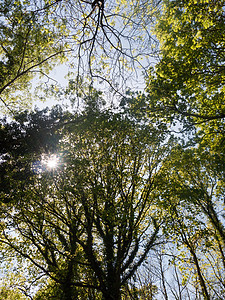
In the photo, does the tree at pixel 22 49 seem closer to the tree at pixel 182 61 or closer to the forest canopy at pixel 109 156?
the forest canopy at pixel 109 156

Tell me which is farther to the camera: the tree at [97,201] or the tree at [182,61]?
the tree at [97,201]

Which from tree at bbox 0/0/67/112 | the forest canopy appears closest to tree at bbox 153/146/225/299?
the forest canopy

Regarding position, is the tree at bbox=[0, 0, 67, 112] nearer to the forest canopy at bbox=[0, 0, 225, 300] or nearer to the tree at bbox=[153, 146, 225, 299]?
the forest canopy at bbox=[0, 0, 225, 300]

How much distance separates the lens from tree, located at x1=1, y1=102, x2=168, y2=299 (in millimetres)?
8562

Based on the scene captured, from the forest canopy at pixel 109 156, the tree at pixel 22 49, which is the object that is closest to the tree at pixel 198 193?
the forest canopy at pixel 109 156

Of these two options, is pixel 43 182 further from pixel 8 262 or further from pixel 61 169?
pixel 8 262

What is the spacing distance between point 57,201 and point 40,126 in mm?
4751

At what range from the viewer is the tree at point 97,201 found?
8.56m

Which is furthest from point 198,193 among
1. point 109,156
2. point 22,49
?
point 22,49

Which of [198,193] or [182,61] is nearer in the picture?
[182,61]

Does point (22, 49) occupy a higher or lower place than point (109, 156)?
higher

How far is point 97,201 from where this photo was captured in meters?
9.45

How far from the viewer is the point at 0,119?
9789 millimetres

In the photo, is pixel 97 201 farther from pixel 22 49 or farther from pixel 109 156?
pixel 22 49
